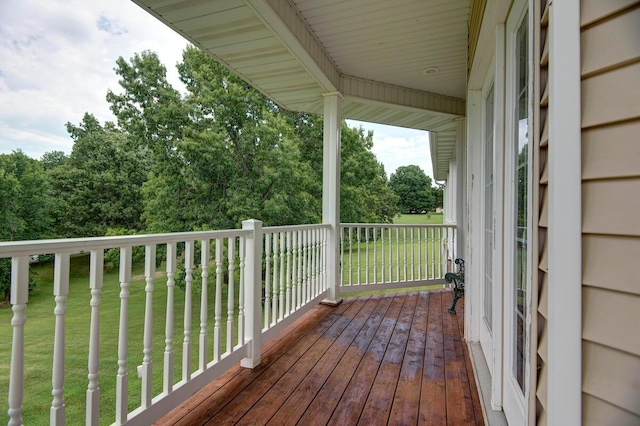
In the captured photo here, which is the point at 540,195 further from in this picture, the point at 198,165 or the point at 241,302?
the point at 198,165

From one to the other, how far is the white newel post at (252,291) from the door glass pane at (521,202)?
1.61 m

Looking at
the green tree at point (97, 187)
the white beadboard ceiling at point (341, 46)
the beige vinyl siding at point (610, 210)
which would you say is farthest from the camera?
the green tree at point (97, 187)

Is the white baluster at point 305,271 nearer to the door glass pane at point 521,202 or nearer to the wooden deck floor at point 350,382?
the wooden deck floor at point 350,382

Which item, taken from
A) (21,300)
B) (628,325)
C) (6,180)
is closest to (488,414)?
(628,325)

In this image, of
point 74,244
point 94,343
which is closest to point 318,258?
point 94,343

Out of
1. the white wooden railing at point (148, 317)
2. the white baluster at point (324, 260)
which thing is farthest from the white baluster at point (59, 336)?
the white baluster at point (324, 260)

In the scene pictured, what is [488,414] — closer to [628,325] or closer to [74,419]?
[628,325]

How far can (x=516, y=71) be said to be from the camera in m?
1.57

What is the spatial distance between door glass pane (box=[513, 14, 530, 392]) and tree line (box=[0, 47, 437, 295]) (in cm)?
604

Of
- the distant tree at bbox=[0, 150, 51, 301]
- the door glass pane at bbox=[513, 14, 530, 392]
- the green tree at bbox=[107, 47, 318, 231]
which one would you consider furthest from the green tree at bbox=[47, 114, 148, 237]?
the door glass pane at bbox=[513, 14, 530, 392]

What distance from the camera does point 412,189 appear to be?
2008cm

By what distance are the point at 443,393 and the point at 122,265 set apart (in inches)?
76.7

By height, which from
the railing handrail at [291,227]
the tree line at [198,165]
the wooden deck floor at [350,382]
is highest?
the tree line at [198,165]

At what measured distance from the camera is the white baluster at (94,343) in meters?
1.28
